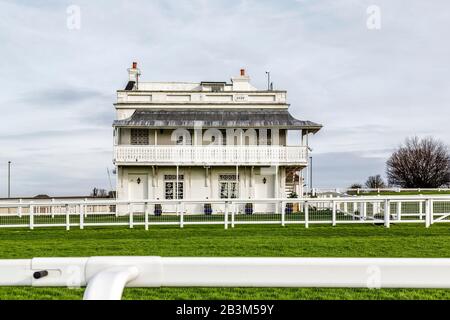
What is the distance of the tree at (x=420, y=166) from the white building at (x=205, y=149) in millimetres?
35777

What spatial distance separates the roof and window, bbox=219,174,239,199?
3240mm

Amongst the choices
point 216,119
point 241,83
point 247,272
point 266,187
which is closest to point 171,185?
point 216,119

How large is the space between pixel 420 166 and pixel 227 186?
4172 centimetres

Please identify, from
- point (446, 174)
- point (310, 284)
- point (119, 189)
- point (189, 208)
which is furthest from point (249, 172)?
point (446, 174)

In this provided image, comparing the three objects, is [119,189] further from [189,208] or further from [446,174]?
[446,174]

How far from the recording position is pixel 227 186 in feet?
99.9

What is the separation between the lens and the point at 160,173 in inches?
1182

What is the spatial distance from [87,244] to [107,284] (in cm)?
1096

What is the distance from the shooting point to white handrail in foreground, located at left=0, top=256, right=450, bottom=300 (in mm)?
1408

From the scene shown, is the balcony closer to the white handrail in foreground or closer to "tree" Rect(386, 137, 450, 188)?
the white handrail in foreground

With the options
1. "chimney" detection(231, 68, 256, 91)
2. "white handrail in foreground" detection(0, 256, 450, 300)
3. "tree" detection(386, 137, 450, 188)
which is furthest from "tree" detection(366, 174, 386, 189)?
"white handrail in foreground" detection(0, 256, 450, 300)

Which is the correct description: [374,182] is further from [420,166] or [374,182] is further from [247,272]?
[247,272]

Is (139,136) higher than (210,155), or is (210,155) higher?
(139,136)

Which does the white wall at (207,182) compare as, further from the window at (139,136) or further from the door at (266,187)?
the window at (139,136)
